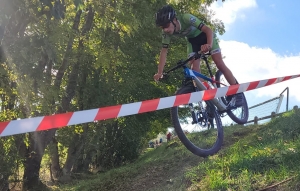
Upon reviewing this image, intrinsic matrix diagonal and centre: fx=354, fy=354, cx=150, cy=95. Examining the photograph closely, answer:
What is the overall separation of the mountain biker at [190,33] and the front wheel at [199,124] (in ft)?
2.27

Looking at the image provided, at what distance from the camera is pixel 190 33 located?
222 inches

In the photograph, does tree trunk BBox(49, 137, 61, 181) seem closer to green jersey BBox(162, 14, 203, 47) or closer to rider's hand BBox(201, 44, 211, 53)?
green jersey BBox(162, 14, 203, 47)

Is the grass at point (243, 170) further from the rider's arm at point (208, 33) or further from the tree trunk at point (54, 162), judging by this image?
the tree trunk at point (54, 162)

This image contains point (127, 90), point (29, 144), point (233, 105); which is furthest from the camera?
point (127, 90)

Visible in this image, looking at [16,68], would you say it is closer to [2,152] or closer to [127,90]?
[2,152]

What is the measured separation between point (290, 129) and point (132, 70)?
11575mm

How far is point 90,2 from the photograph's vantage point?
10.0 metres

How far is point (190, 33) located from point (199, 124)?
146 cm

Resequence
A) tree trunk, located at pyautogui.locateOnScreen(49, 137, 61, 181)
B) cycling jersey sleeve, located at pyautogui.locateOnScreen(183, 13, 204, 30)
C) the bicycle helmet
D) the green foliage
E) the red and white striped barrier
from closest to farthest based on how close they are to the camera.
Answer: the red and white striped barrier
the bicycle helmet
cycling jersey sleeve, located at pyautogui.locateOnScreen(183, 13, 204, 30)
the green foliage
tree trunk, located at pyautogui.locateOnScreen(49, 137, 61, 181)

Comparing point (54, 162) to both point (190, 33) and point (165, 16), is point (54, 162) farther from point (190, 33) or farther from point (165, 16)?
point (165, 16)

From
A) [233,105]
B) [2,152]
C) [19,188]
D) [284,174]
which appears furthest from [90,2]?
[284,174]

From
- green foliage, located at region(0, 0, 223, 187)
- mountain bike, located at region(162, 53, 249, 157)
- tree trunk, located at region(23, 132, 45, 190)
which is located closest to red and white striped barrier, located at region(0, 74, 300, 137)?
mountain bike, located at region(162, 53, 249, 157)

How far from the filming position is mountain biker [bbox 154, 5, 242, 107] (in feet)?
16.9

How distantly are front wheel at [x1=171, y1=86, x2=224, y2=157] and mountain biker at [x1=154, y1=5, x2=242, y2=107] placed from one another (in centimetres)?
69
